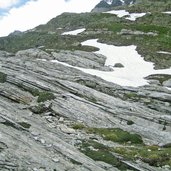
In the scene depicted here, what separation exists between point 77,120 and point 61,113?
168cm

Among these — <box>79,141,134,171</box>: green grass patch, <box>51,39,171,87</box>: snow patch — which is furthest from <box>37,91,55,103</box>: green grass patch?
<box>51,39,171,87</box>: snow patch

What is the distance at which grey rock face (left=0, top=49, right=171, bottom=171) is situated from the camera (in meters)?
25.3

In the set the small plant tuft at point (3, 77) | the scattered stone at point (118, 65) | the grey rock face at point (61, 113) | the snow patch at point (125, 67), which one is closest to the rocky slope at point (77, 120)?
the grey rock face at point (61, 113)

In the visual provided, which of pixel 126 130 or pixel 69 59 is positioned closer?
pixel 126 130

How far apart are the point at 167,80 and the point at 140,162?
29595 millimetres

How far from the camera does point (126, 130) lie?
1409 inches

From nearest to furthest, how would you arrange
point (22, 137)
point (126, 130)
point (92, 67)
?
point (22, 137) < point (126, 130) < point (92, 67)

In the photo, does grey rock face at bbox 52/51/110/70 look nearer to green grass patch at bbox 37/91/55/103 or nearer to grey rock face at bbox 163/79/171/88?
grey rock face at bbox 163/79/171/88

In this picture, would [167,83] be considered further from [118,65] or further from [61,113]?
[61,113]

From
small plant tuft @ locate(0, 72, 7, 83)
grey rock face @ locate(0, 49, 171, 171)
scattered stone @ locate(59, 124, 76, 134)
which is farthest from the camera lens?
small plant tuft @ locate(0, 72, 7, 83)

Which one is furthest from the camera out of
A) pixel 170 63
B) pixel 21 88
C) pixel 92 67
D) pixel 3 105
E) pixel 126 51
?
pixel 126 51

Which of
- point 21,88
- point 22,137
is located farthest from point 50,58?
point 22,137

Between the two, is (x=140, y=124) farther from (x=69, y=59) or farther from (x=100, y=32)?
(x=100, y=32)

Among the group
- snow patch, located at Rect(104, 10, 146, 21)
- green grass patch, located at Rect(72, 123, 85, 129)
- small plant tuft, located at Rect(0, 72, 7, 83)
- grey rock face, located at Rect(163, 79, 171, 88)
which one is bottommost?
grey rock face, located at Rect(163, 79, 171, 88)
